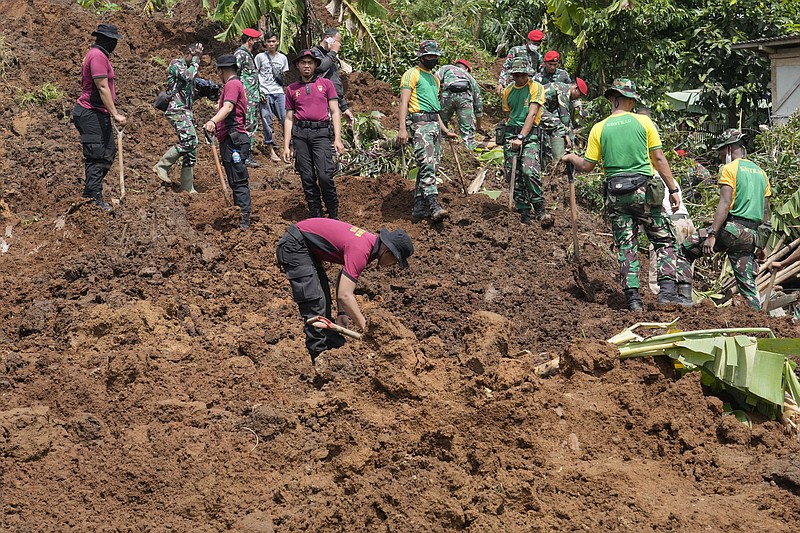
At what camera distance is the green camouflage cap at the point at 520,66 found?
1077cm

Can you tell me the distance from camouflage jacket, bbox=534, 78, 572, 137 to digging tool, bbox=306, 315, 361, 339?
5217 mm

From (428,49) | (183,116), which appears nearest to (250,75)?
(183,116)

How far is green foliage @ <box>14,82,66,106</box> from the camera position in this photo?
14828 mm

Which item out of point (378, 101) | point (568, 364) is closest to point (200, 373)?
point (568, 364)

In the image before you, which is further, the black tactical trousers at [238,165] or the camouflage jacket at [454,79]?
the camouflage jacket at [454,79]

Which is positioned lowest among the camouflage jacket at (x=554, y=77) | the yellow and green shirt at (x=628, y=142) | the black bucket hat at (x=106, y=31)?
the yellow and green shirt at (x=628, y=142)

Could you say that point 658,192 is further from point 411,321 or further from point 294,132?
point 294,132

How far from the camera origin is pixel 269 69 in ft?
47.4

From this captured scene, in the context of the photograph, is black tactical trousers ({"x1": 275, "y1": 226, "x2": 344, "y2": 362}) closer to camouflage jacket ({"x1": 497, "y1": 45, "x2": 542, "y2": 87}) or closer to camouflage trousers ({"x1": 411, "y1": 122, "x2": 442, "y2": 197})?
camouflage trousers ({"x1": 411, "y1": 122, "x2": 442, "y2": 197})

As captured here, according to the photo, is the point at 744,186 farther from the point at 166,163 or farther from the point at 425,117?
the point at 166,163

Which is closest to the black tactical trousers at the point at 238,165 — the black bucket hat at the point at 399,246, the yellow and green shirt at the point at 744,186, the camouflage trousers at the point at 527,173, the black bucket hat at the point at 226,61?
the black bucket hat at the point at 226,61

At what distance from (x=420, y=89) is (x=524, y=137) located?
1.30 m

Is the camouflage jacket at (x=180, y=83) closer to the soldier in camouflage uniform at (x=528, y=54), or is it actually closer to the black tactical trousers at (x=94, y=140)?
the black tactical trousers at (x=94, y=140)

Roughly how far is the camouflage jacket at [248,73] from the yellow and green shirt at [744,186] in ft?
22.5
